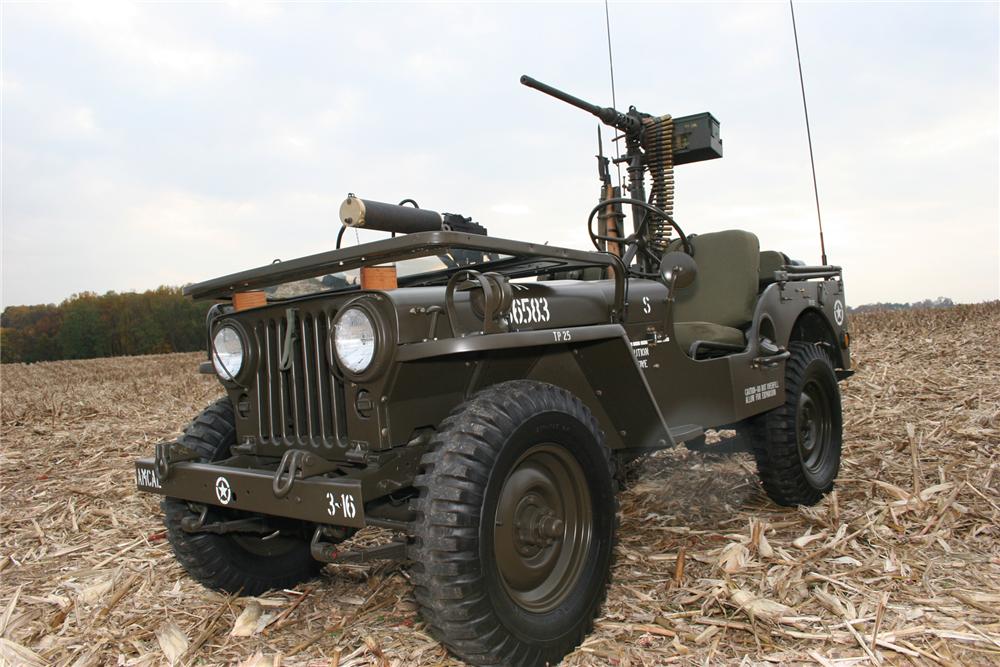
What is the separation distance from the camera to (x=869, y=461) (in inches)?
223

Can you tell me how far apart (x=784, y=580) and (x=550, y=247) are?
1.89 metres

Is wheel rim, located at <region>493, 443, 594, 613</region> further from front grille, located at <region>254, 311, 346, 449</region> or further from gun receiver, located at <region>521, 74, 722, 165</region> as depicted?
gun receiver, located at <region>521, 74, 722, 165</region>

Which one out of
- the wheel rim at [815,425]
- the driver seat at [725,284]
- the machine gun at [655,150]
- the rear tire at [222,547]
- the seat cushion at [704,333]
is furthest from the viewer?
the machine gun at [655,150]

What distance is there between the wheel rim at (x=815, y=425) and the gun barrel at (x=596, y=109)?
2246 mm

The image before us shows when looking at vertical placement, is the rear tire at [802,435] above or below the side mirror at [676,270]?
below

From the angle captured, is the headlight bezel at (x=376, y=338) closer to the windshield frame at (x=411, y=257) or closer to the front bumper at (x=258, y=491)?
the windshield frame at (x=411, y=257)

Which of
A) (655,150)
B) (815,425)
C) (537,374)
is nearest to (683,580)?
(537,374)

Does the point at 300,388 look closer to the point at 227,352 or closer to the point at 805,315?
the point at 227,352

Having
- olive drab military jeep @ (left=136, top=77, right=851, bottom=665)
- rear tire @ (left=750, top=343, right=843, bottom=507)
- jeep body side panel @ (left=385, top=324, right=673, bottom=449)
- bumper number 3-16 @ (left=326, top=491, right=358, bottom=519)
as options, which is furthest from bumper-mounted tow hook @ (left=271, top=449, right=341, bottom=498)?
rear tire @ (left=750, top=343, right=843, bottom=507)

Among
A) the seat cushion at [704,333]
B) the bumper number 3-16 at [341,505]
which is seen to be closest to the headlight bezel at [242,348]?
the bumper number 3-16 at [341,505]

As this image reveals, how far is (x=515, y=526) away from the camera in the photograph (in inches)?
108

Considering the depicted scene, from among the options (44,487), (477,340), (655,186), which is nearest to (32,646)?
(477,340)

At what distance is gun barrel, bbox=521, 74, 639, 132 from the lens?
492 centimetres

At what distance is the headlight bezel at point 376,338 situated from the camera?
101 inches
